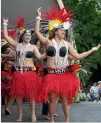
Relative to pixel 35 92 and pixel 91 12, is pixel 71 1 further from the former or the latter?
pixel 35 92

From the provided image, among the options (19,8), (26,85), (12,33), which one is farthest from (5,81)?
(26,85)

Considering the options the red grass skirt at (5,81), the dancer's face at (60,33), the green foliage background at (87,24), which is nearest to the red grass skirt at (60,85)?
the dancer's face at (60,33)

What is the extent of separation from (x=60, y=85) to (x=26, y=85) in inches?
26.3

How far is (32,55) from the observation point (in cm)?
655

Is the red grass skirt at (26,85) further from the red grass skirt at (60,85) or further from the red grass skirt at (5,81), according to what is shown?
the red grass skirt at (5,81)

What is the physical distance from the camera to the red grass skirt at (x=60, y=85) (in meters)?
6.07

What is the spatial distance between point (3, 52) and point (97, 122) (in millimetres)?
2241

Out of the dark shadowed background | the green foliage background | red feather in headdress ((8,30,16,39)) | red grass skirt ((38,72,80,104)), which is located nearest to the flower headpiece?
red grass skirt ((38,72,80,104))

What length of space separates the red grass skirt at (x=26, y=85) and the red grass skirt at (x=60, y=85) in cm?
35

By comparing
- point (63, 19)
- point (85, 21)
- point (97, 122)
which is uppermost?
point (85, 21)

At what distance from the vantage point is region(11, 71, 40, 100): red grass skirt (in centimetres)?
653

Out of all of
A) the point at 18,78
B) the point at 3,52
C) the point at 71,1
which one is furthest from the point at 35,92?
the point at 71,1

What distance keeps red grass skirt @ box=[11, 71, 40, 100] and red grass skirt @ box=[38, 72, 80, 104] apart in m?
0.35

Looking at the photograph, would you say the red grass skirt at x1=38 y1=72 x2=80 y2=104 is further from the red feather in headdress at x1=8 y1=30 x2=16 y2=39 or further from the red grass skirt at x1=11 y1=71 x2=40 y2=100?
the red feather in headdress at x1=8 y1=30 x2=16 y2=39
